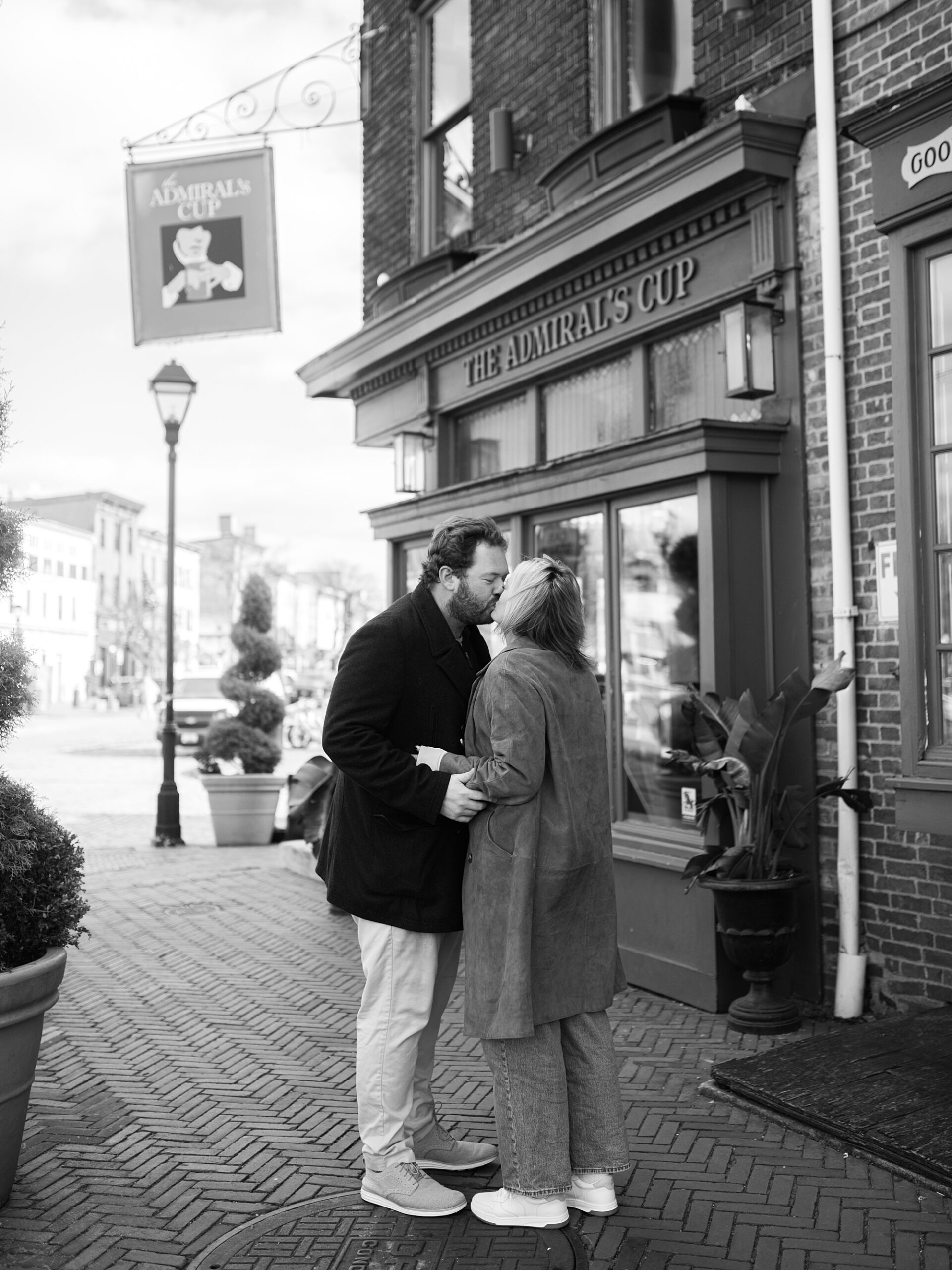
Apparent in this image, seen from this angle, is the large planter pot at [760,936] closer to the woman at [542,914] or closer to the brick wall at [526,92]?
the woman at [542,914]

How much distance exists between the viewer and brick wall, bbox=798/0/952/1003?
18.2 feet

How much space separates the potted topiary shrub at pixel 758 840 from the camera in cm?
544

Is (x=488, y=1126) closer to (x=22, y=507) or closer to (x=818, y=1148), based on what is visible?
(x=818, y=1148)

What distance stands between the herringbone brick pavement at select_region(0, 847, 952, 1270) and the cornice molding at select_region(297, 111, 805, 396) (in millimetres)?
4296

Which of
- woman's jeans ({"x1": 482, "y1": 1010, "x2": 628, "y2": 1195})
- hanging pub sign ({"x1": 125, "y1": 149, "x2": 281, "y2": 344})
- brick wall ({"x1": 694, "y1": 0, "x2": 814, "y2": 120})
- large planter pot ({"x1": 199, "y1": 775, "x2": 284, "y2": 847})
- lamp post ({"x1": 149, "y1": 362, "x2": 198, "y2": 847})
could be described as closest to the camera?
woman's jeans ({"x1": 482, "y1": 1010, "x2": 628, "y2": 1195})

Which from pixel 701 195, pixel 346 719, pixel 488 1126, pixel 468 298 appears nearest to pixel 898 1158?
pixel 488 1126

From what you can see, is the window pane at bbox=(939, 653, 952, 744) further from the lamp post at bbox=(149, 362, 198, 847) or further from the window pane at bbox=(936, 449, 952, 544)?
the lamp post at bbox=(149, 362, 198, 847)

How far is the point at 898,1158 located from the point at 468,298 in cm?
674

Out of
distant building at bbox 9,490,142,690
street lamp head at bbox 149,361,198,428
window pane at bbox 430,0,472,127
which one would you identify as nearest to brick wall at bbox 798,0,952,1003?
window pane at bbox 430,0,472,127

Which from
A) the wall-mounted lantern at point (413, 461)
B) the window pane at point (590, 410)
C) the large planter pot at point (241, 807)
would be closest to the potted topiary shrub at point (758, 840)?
the window pane at point (590, 410)

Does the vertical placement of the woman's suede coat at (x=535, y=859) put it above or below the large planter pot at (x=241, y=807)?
above

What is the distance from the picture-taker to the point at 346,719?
3613mm

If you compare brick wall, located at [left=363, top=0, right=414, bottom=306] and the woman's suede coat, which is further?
brick wall, located at [left=363, top=0, right=414, bottom=306]

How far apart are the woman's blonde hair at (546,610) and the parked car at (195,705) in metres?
25.0
